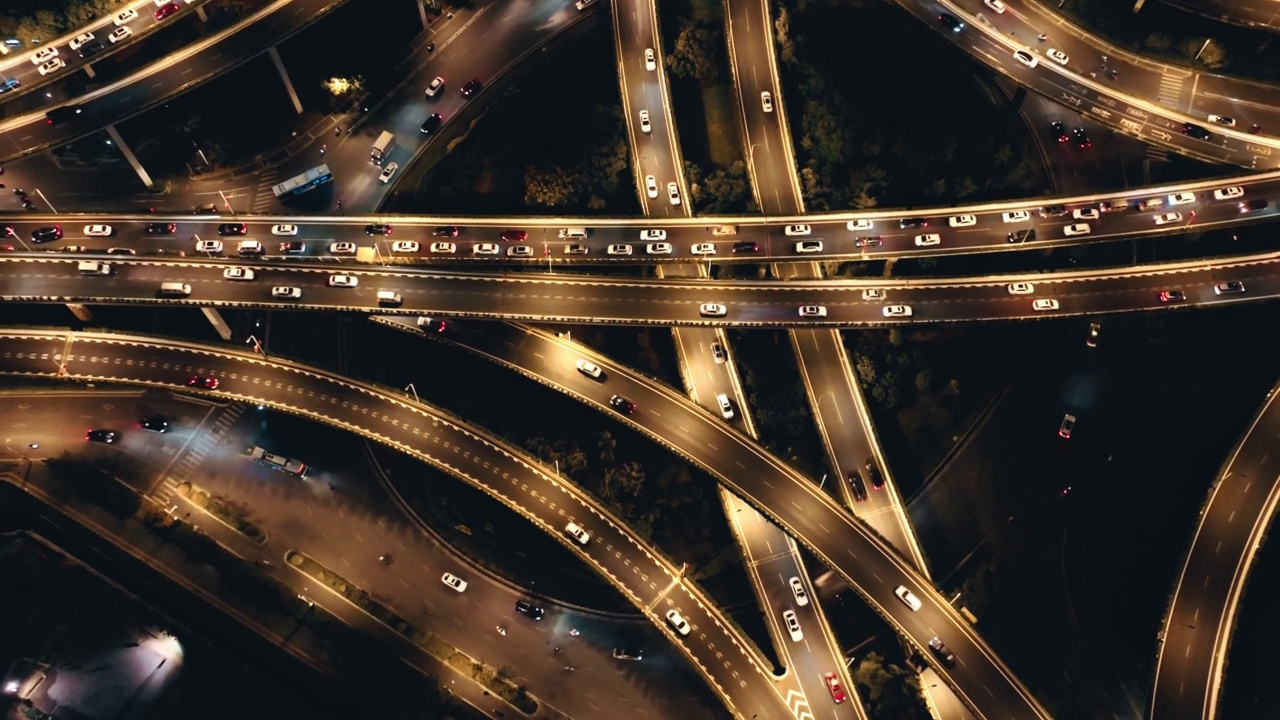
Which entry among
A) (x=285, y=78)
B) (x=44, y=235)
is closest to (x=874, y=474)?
(x=285, y=78)

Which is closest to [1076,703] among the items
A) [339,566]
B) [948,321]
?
[948,321]

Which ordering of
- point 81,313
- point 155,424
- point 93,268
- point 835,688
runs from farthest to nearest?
point 81,313 < point 155,424 < point 93,268 < point 835,688

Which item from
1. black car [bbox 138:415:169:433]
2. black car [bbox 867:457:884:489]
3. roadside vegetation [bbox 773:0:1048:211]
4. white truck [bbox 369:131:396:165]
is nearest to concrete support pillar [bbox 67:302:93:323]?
black car [bbox 138:415:169:433]

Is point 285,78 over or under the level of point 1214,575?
over

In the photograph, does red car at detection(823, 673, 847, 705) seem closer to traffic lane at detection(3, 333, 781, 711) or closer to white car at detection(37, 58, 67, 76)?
traffic lane at detection(3, 333, 781, 711)

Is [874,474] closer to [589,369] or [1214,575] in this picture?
[589,369]

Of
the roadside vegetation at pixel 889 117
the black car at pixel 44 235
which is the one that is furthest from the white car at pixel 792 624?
the black car at pixel 44 235
